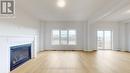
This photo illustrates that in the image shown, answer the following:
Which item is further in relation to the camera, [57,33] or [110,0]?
[57,33]

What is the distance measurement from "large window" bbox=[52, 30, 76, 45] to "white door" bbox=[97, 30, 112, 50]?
2.21 m

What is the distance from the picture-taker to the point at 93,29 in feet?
41.9

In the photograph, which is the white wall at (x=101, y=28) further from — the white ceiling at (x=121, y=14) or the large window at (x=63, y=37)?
the white ceiling at (x=121, y=14)

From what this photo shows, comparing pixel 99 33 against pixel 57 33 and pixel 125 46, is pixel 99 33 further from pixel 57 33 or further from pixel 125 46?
Answer: pixel 57 33

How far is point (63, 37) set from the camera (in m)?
13.0

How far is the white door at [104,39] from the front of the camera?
1305 centimetres

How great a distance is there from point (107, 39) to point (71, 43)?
3222 mm

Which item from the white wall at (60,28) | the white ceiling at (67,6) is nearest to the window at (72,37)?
the white wall at (60,28)

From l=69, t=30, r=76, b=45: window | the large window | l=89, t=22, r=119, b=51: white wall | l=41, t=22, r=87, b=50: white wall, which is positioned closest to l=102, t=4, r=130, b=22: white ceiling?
l=89, t=22, r=119, b=51: white wall

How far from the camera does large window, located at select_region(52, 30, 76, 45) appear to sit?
42.3 feet

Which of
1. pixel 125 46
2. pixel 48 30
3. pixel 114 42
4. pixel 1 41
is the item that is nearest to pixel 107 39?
pixel 114 42

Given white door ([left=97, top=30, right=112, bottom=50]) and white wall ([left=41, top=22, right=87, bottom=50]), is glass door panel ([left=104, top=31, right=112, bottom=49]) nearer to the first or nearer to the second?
white door ([left=97, top=30, right=112, bottom=50])

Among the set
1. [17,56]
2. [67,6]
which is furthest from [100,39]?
[17,56]

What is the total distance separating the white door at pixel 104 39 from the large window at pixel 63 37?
2.21 m
